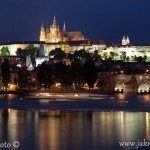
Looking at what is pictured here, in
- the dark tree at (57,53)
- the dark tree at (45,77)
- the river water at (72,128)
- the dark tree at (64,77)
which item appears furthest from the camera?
the dark tree at (57,53)

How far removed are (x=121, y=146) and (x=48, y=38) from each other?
88055 mm

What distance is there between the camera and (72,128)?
22422mm

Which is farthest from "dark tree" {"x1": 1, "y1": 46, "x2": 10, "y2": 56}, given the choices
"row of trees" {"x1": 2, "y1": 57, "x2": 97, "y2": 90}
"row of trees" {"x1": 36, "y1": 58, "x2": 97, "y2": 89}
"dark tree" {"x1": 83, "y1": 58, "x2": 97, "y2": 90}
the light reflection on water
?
the light reflection on water

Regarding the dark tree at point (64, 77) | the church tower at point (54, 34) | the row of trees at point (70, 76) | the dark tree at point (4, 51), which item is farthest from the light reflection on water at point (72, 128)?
the church tower at point (54, 34)

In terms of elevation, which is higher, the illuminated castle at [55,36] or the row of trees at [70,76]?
the illuminated castle at [55,36]

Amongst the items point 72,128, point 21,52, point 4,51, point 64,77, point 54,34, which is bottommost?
point 72,128

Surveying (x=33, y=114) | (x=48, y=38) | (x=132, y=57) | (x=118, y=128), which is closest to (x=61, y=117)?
(x=33, y=114)

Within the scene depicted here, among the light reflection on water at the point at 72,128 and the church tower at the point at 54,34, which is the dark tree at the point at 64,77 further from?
the church tower at the point at 54,34

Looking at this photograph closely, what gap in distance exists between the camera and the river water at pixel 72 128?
62.2ft

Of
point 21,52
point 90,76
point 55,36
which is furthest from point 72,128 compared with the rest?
point 55,36

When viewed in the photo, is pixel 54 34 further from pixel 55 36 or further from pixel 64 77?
pixel 64 77

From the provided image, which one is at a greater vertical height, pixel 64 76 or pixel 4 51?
pixel 4 51

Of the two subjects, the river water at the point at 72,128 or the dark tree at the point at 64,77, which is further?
the dark tree at the point at 64,77

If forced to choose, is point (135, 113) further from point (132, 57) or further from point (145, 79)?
point (132, 57)
